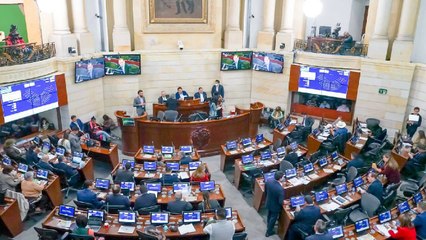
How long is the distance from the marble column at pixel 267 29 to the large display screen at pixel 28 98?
890 cm

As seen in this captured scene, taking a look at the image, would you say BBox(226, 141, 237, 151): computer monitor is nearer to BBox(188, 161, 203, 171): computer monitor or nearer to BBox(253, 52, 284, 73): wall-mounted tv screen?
BBox(188, 161, 203, 171): computer monitor

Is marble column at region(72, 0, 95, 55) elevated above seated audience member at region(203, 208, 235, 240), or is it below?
above

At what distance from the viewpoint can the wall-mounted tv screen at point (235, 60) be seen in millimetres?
17634

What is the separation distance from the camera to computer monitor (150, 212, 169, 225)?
312 inches

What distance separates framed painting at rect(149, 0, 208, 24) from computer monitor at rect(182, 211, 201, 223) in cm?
1083

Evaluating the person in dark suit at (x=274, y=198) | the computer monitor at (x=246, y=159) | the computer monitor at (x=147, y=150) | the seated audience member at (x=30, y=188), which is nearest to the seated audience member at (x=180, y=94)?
the computer monitor at (x=147, y=150)

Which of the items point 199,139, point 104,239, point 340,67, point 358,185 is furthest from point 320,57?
point 104,239

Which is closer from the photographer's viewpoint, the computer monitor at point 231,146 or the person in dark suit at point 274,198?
the person in dark suit at point 274,198

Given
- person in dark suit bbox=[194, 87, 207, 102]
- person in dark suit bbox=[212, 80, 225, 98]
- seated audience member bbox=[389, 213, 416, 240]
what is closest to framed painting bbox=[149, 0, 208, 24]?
person in dark suit bbox=[212, 80, 225, 98]

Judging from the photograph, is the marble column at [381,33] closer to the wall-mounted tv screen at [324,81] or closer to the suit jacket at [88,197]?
the wall-mounted tv screen at [324,81]

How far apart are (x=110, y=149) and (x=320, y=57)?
361 inches

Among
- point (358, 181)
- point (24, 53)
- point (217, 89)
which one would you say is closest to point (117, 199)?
point (358, 181)

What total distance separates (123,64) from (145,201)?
8975mm

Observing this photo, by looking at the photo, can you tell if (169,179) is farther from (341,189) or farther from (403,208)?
(403,208)
